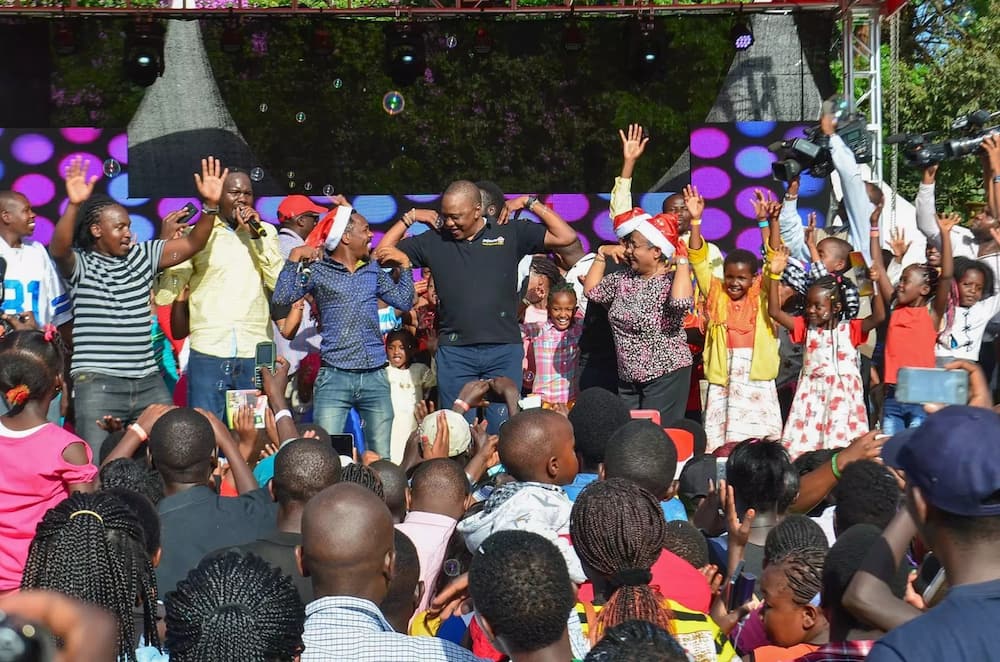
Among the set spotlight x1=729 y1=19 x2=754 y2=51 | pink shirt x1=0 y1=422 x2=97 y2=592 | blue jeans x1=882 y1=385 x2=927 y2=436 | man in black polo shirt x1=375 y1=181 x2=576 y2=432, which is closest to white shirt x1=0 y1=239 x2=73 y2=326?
man in black polo shirt x1=375 y1=181 x2=576 y2=432

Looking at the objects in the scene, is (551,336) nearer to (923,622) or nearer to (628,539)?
(628,539)

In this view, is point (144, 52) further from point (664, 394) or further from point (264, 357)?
point (664, 394)

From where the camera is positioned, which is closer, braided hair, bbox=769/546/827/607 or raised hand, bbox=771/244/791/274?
braided hair, bbox=769/546/827/607

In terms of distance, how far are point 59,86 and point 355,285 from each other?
17.9 feet

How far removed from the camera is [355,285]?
23.3 ft

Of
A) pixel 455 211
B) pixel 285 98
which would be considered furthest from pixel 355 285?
pixel 285 98

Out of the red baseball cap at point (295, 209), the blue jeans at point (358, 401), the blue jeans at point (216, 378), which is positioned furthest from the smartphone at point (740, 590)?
the red baseball cap at point (295, 209)

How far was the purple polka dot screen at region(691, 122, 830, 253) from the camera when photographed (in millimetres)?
10812

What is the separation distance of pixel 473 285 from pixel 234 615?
4.84m

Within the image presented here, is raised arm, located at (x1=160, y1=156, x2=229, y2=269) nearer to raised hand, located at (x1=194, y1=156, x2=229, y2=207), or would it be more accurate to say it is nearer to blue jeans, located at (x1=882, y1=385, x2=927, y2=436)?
raised hand, located at (x1=194, y1=156, x2=229, y2=207)

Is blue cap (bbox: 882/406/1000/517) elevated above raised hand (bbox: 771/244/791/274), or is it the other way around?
raised hand (bbox: 771/244/791/274)

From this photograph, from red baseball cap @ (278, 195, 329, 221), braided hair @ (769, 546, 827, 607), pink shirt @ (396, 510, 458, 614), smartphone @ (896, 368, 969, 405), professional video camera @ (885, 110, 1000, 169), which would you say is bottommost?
pink shirt @ (396, 510, 458, 614)

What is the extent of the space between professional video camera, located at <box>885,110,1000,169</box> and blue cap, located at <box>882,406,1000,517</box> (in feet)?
20.5

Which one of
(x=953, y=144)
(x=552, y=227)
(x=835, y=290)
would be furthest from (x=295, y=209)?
(x=953, y=144)
